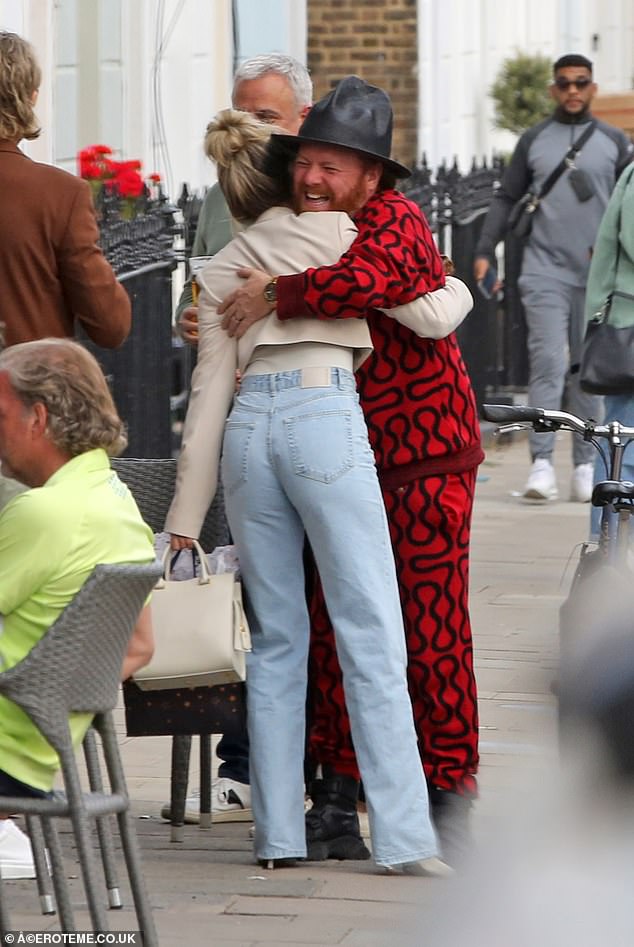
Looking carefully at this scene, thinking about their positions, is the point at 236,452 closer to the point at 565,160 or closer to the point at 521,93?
the point at 565,160

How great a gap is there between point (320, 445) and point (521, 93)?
15056mm

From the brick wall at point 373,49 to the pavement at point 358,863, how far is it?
8.01 m

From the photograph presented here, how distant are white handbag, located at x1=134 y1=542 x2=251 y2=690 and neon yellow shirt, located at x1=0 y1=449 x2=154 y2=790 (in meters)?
0.76

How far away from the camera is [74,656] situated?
3.29m

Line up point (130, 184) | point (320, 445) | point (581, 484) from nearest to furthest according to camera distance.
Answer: point (320, 445)
point (130, 184)
point (581, 484)

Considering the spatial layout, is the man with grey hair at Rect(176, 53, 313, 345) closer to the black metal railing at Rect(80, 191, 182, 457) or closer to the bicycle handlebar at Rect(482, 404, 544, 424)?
the bicycle handlebar at Rect(482, 404, 544, 424)

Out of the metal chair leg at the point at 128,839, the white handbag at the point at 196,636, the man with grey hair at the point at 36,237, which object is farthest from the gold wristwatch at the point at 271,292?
the metal chair leg at the point at 128,839

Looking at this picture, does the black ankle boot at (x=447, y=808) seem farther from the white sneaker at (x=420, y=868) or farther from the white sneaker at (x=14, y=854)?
the white sneaker at (x=14, y=854)

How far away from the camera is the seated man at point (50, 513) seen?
11.2ft

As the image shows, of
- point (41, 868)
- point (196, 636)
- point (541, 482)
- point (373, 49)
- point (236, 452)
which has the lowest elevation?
point (541, 482)

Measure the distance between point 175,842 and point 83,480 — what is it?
1.51 meters

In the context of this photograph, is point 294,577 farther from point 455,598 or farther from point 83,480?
point 83,480

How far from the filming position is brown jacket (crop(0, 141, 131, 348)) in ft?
14.7

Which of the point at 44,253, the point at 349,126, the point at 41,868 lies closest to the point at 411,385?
the point at 349,126
